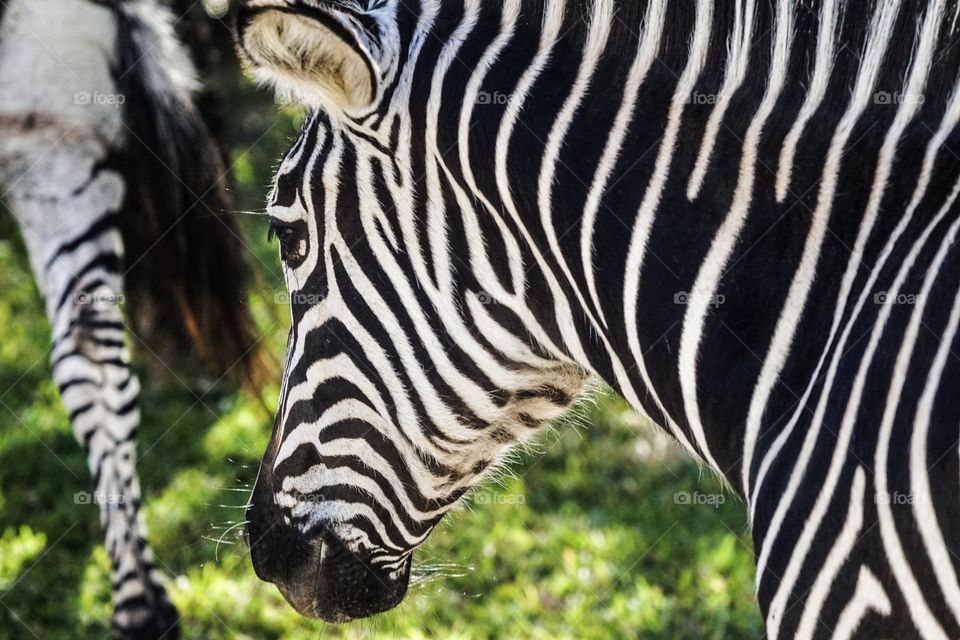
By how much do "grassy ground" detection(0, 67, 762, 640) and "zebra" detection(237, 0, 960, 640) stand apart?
1517 mm

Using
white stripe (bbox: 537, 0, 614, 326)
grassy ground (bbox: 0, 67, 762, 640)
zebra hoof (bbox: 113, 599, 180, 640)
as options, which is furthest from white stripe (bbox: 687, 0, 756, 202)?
zebra hoof (bbox: 113, 599, 180, 640)

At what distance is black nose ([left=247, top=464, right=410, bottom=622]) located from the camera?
93.4 inches

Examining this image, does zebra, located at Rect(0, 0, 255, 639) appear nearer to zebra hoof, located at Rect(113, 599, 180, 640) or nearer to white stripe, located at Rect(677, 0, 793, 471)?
zebra hoof, located at Rect(113, 599, 180, 640)

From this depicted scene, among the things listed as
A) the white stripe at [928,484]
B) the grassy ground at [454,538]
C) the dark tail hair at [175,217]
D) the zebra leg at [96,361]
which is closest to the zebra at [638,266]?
the white stripe at [928,484]

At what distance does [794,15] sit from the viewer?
1833 mm

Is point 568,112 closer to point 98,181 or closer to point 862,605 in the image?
point 862,605

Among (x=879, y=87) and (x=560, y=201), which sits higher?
(x=879, y=87)

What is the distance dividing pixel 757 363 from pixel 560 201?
478 millimetres

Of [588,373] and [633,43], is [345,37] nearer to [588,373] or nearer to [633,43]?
[633,43]

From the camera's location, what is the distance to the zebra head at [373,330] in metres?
2.04

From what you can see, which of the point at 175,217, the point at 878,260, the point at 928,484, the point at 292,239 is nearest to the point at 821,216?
the point at 878,260

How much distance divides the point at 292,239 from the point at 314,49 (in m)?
0.46

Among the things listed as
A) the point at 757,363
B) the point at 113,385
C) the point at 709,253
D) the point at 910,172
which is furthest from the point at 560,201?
the point at 113,385

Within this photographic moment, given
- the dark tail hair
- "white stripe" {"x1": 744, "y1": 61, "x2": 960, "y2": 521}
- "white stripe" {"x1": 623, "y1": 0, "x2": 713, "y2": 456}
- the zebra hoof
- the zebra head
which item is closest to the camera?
"white stripe" {"x1": 744, "y1": 61, "x2": 960, "y2": 521}
